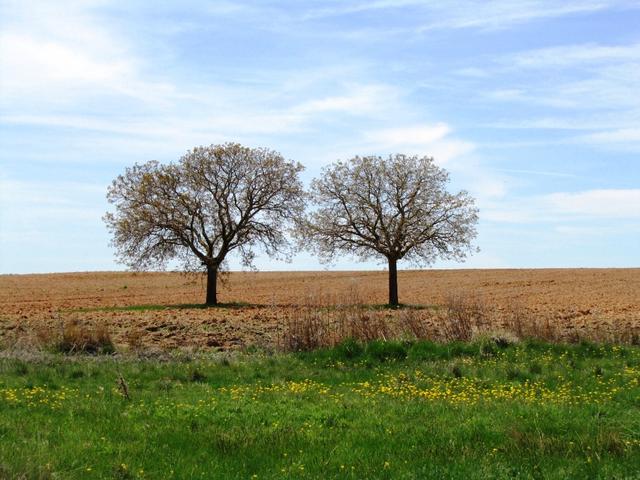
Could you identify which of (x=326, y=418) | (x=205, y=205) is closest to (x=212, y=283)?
(x=205, y=205)

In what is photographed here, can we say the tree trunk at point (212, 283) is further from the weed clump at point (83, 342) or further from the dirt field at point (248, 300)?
the weed clump at point (83, 342)

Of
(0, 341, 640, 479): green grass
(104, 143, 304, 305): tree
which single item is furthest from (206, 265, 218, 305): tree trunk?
(0, 341, 640, 479): green grass

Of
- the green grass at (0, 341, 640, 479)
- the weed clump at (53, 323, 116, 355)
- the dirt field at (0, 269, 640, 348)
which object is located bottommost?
the green grass at (0, 341, 640, 479)

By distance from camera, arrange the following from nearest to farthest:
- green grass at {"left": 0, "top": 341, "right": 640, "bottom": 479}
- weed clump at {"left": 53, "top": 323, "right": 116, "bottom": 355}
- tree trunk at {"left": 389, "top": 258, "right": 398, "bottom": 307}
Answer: green grass at {"left": 0, "top": 341, "right": 640, "bottom": 479} < weed clump at {"left": 53, "top": 323, "right": 116, "bottom": 355} < tree trunk at {"left": 389, "top": 258, "right": 398, "bottom": 307}

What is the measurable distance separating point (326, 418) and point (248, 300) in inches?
1619

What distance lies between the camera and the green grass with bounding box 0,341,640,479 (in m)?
8.98

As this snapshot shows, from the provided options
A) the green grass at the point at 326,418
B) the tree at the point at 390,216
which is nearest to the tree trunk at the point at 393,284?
the tree at the point at 390,216

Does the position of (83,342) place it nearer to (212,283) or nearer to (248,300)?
(212,283)

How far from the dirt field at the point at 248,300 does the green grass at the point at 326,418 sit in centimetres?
612

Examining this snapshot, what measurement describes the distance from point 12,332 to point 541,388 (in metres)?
19.3

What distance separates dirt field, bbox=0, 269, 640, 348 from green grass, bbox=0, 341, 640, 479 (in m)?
6.12

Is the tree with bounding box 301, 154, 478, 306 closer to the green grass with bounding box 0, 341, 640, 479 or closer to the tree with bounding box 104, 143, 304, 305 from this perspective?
the tree with bounding box 104, 143, 304, 305

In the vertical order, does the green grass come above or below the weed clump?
below

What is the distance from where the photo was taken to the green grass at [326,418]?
354 inches
